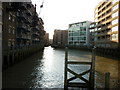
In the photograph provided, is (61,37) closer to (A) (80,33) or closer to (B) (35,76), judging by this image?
(A) (80,33)

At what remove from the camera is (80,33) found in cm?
10319

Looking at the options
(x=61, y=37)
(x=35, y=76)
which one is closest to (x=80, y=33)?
(x=61, y=37)

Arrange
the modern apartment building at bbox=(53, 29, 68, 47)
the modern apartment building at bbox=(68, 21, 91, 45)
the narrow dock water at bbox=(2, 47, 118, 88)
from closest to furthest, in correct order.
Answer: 1. the narrow dock water at bbox=(2, 47, 118, 88)
2. the modern apartment building at bbox=(68, 21, 91, 45)
3. the modern apartment building at bbox=(53, 29, 68, 47)

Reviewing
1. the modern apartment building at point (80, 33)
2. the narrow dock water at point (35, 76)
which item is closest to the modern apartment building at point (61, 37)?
the modern apartment building at point (80, 33)

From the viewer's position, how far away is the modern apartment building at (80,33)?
9806cm

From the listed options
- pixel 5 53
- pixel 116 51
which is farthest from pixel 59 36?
pixel 5 53

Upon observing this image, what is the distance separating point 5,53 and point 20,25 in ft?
75.3

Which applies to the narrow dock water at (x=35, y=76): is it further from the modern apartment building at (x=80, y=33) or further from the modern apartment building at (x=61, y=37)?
the modern apartment building at (x=61, y=37)

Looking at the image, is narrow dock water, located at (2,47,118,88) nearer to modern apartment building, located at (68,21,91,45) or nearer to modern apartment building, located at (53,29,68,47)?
modern apartment building, located at (68,21,91,45)

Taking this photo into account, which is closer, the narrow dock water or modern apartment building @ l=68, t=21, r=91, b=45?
the narrow dock water

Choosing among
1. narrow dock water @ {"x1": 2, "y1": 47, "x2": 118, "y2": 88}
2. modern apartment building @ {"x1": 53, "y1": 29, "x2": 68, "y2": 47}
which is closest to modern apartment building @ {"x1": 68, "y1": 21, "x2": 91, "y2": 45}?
modern apartment building @ {"x1": 53, "y1": 29, "x2": 68, "y2": 47}

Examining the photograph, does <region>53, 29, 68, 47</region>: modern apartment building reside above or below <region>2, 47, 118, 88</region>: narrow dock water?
above

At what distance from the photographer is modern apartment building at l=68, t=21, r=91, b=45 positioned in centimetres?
9806

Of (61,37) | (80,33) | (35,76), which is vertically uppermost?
(80,33)
